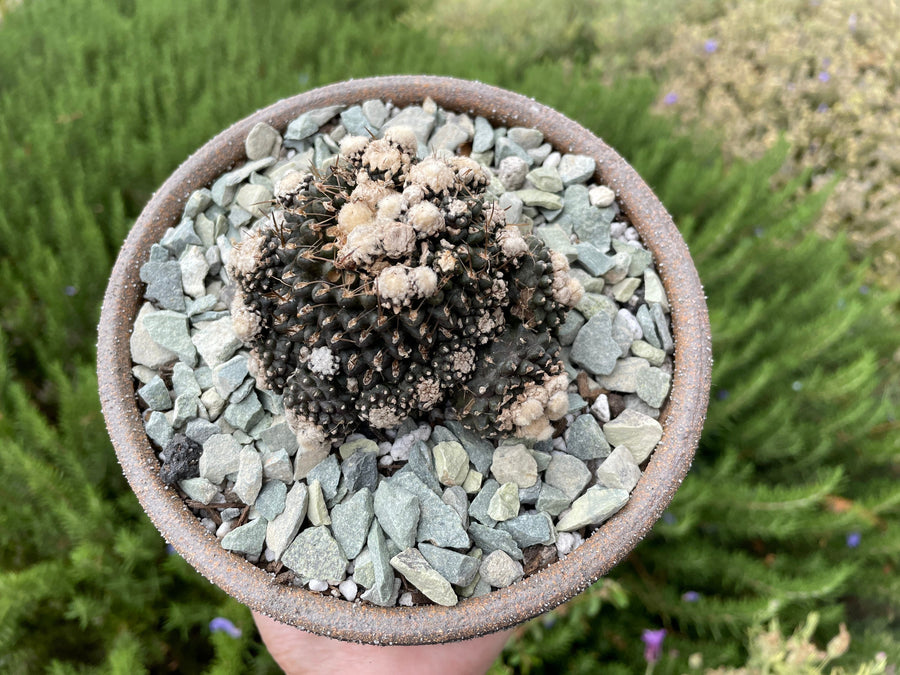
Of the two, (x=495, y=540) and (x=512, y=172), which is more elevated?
(x=512, y=172)

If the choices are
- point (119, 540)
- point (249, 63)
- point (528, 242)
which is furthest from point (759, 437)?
point (249, 63)

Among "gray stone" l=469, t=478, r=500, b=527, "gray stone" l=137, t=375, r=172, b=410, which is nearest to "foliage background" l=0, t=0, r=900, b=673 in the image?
"gray stone" l=137, t=375, r=172, b=410

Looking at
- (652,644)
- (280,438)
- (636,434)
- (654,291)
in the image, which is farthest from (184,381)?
(652,644)

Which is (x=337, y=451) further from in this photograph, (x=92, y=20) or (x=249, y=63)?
(x=92, y=20)

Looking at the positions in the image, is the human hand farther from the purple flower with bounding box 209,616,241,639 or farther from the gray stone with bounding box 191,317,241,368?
the gray stone with bounding box 191,317,241,368

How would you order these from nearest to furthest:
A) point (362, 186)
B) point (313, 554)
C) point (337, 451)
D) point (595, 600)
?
point (362, 186)
point (313, 554)
point (337, 451)
point (595, 600)

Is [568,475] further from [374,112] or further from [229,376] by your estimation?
[374,112]
